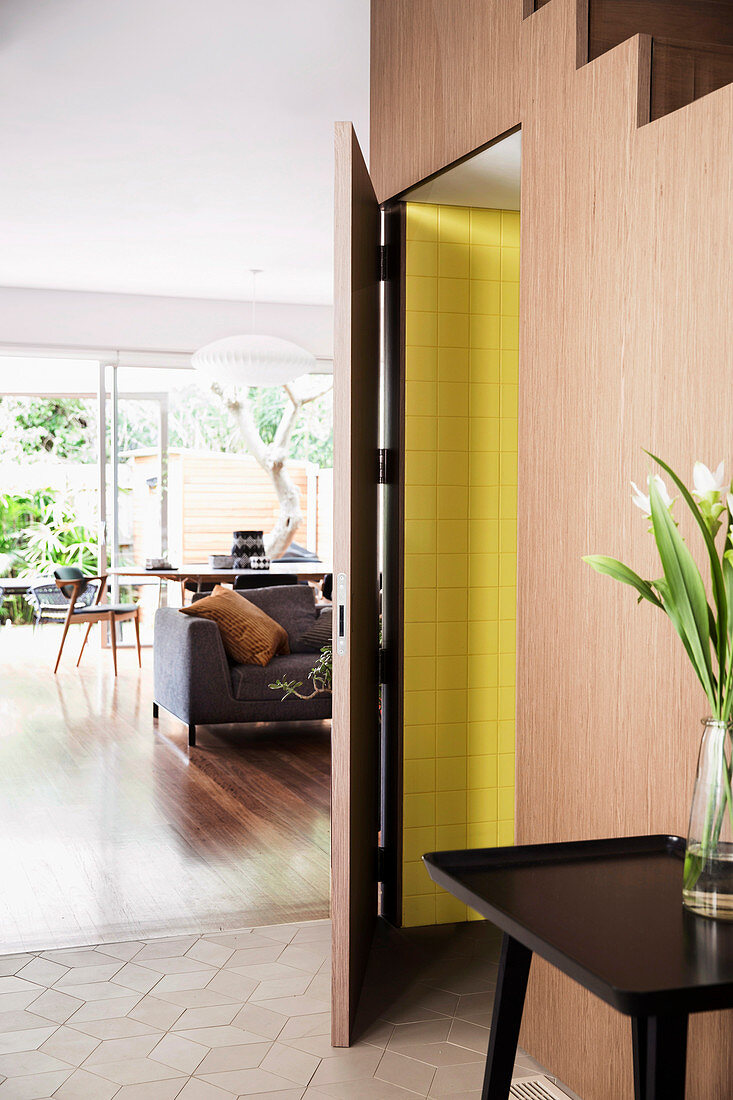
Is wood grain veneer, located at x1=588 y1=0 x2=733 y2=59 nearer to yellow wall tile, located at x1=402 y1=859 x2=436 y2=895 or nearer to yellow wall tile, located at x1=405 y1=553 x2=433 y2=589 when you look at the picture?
yellow wall tile, located at x1=405 y1=553 x2=433 y2=589

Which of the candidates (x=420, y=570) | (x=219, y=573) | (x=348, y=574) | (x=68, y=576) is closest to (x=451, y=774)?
(x=420, y=570)

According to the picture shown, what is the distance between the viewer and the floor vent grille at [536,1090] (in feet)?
7.60

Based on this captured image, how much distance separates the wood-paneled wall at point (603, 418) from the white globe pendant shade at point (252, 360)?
4.49m

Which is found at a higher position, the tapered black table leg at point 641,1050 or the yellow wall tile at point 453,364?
the yellow wall tile at point 453,364

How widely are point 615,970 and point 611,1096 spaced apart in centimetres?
110

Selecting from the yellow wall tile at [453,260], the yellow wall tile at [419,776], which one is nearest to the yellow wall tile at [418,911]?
the yellow wall tile at [419,776]

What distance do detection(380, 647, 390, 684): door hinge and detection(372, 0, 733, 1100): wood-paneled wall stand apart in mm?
805

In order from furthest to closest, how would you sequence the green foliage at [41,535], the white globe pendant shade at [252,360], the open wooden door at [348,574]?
the green foliage at [41,535] → the white globe pendant shade at [252,360] → the open wooden door at [348,574]

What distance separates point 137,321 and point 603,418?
7.45 metres

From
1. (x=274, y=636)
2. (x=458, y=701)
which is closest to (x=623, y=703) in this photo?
(x=458, y=701)

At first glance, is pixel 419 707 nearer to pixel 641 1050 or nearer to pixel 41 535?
pixel 641 1050

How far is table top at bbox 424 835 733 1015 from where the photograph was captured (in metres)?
1.26

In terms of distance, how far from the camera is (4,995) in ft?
9.32

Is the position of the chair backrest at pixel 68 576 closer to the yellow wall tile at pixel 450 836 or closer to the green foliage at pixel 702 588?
the yellow wall tile at pixel 450 836
